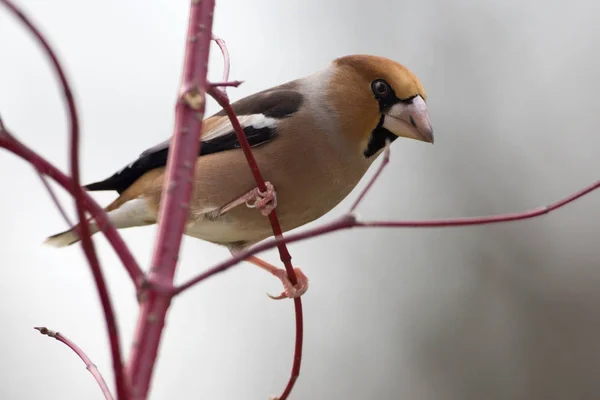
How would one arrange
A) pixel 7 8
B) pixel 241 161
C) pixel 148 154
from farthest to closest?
pixel 148 154 < pixel 241 161 < pixel 7 8

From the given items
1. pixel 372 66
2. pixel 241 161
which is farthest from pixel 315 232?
pixel 372 66

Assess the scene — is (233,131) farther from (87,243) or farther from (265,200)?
(87,243)

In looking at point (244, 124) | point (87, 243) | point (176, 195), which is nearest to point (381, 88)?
point (244, 124)

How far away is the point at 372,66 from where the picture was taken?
2.16m

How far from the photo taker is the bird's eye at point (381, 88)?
2.11 metres

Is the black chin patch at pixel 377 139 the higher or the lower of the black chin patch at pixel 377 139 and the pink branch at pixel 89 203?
the lower

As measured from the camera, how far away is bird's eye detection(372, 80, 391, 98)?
211 centimetres

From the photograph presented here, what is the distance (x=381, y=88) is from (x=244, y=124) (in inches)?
17.8

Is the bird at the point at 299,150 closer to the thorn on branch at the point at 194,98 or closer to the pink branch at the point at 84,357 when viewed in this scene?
the pink branch at the point at 84,357

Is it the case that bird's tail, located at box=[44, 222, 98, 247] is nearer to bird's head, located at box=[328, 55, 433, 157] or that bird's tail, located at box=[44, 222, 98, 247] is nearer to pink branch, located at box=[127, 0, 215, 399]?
bird's head, located at box=[328, 55, 433, 157]

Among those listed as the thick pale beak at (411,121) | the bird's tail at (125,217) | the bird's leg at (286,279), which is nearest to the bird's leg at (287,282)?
the bird's leg at (286,279)

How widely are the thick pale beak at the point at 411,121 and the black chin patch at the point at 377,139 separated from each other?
0.08 feet

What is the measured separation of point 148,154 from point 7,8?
1.79 meters

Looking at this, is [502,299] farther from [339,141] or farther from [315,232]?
[315,232]
